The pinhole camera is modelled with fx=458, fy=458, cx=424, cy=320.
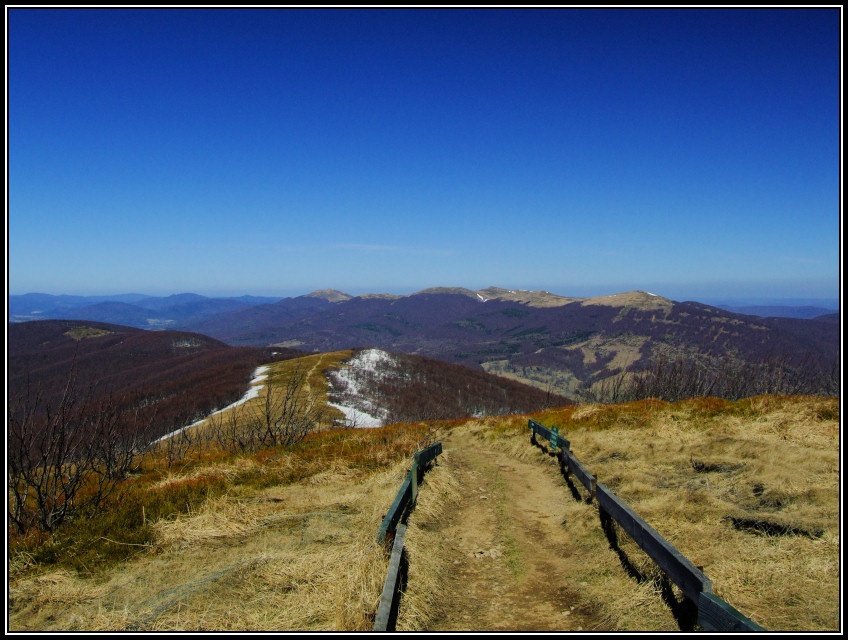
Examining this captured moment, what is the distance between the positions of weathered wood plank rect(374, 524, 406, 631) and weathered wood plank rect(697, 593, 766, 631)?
3214mm

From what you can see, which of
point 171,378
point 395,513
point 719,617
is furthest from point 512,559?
point 171,378

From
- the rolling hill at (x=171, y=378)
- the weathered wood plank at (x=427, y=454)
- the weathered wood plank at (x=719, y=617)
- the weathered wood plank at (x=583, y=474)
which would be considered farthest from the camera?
the rolling hill at (x=171, y=378)

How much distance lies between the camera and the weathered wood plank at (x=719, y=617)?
4.08 m

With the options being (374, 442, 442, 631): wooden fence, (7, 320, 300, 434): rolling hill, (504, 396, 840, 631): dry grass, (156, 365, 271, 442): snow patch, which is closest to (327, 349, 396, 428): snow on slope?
(156, 365, 271, 442): snow patch

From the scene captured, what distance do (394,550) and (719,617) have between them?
3689 mm

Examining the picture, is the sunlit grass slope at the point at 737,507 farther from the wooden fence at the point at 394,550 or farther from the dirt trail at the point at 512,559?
the wooden fence at the point at 394,550

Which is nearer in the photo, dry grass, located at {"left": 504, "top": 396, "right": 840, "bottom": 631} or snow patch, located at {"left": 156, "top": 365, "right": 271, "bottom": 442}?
dry grass, located at {"left": 504, "top": 396, "right": 840, "bottom": 631}

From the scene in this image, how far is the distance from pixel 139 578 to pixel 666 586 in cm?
727

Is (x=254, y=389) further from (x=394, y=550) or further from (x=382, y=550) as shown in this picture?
(x=394, y=550)

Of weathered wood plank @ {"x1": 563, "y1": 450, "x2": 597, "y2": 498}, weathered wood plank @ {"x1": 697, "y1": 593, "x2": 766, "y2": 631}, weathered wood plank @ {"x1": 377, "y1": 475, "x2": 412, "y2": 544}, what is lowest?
weathered wood plank @ {"x1": 563, "y1": 450, "x2": 597, "y2": 498}

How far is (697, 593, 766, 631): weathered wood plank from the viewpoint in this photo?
4082mm

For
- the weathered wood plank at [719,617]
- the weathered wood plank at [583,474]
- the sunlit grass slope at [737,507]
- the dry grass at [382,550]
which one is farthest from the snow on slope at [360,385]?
the weathered wood plank at [719,617]

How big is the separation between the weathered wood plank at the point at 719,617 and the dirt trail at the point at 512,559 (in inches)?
54.0

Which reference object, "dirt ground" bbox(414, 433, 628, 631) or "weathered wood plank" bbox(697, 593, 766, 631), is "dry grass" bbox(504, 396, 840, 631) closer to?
"dirt ground" bbox(414, 433, 628, 631)
